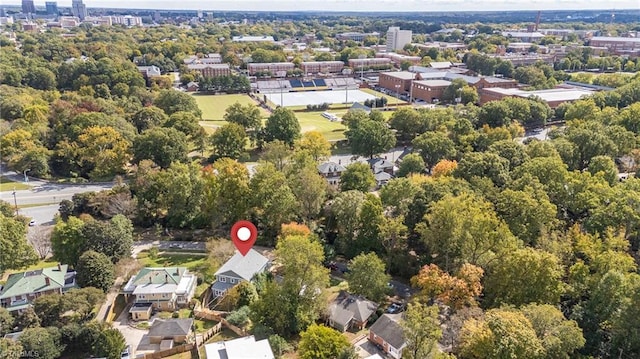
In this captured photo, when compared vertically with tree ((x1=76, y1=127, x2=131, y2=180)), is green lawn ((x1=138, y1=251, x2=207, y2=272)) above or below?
below

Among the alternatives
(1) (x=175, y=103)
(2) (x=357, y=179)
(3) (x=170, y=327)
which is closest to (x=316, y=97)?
(1) (x=175, y=103)

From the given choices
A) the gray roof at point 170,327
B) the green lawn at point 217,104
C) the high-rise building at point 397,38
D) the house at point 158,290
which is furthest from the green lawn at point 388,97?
the high-rise building at point 397,38

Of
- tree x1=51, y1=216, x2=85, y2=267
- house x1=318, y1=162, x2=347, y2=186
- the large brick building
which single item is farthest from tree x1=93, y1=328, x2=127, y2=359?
the large brick building

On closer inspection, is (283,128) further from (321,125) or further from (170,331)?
(170,331)

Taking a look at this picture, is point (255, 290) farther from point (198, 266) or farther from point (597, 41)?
point (597, 41)

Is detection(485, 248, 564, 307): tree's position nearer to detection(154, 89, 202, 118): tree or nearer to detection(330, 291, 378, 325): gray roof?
detection(330, 291, 378, 325): gray roof
